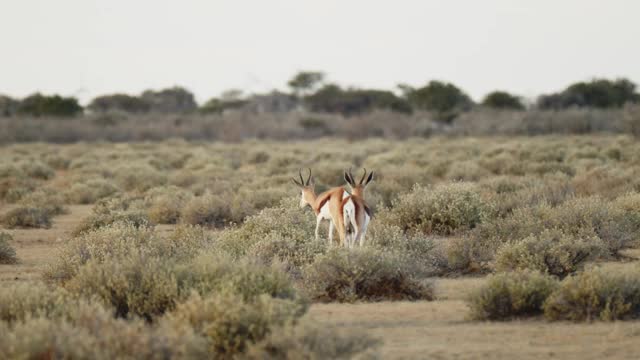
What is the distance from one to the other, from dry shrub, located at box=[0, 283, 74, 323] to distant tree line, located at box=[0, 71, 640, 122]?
6409 cm

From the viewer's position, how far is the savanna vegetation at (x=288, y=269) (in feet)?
21.0

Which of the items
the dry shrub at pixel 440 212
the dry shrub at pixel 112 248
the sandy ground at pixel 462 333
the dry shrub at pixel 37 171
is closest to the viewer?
the sandy ground at pixel 462 333

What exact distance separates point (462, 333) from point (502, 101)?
7300 cm

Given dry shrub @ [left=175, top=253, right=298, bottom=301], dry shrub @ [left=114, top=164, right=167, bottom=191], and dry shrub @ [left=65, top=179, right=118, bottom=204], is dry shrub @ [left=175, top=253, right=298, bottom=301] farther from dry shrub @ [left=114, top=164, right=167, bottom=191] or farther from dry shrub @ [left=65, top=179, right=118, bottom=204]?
→ dry shrub @ [left=114, top=164, right=167, bottom=191]

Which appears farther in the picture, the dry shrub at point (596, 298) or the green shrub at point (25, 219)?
the green shrub at point (25, 219)

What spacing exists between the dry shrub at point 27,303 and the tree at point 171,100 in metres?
84.4

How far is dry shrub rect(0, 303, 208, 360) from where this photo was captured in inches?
235

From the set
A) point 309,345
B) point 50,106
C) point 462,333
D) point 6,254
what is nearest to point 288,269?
point 462,333

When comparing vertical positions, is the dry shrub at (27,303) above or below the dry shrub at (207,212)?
above

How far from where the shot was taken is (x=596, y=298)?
8.48 m

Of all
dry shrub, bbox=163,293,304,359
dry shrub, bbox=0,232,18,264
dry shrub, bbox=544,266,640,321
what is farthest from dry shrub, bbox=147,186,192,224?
dry shrub, bbox=163,293,304,359

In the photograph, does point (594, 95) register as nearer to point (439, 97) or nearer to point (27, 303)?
point (439, 97)

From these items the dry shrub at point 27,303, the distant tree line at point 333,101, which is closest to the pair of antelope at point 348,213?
the dry shrub at point 27,303

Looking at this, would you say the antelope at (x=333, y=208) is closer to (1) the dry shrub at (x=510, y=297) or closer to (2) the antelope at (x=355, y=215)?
(2) the antelope at (x=355, y=215)
